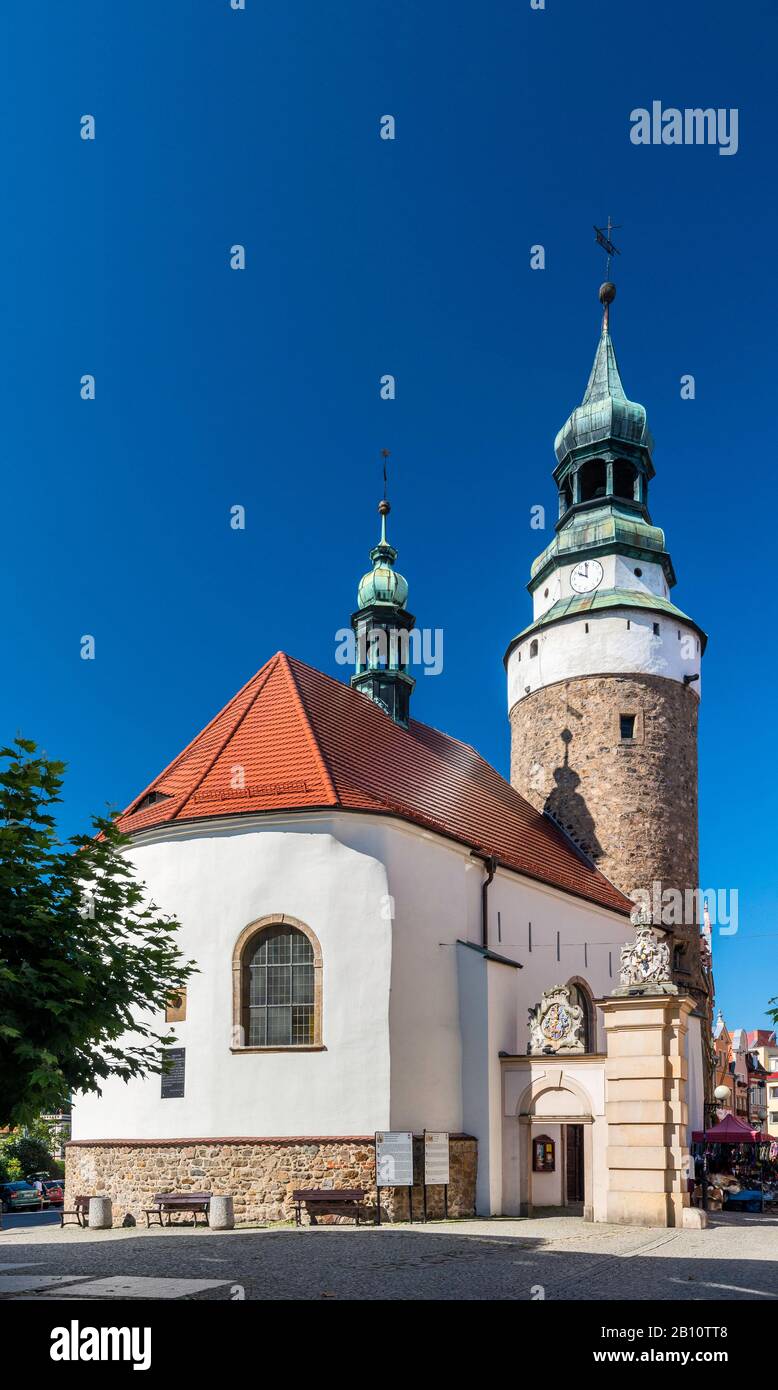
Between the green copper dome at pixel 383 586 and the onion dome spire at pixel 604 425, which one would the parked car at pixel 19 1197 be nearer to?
the green copper dome at pixel 383 586

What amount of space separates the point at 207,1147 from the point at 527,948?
7992 millimetres

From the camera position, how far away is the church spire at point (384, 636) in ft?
94.4

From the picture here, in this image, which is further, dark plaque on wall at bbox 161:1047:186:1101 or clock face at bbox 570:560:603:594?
clock face at bbox 570:560:603:594

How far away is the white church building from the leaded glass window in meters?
0.03

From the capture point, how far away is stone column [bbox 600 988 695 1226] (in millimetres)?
17219

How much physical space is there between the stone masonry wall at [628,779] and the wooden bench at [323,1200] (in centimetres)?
1408

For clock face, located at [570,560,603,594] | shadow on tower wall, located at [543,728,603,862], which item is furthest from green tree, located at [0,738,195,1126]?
clock face, located at [570,560,603,594]

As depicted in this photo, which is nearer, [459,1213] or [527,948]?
[459,1213]

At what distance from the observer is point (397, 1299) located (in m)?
9.73

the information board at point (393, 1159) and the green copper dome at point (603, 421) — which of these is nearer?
the information board at point (393, 1159)

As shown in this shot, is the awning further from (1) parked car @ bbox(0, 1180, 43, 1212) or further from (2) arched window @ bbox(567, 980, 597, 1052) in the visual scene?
(1) parked car @ bbox(0, 1180, 43, 1212)

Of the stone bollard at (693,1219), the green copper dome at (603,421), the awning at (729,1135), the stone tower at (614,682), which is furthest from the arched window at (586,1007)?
the green copper dome at (603,421)
